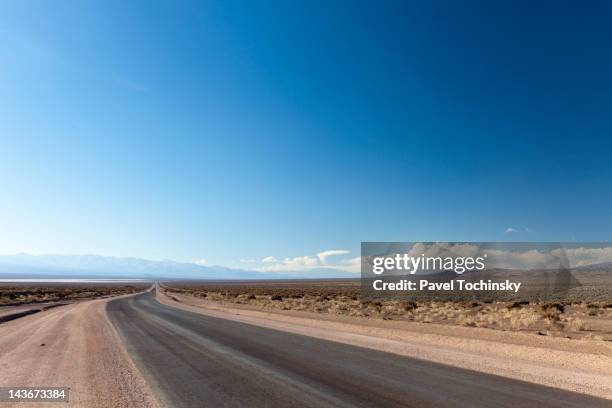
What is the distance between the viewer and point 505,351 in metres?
14.4

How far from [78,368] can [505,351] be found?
42.4 ft

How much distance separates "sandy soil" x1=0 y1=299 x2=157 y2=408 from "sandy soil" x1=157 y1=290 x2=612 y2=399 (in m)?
8.31

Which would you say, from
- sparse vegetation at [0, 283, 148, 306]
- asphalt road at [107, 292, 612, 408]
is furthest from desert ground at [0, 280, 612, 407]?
sparse vegetation at [0, 283, 148, 306]

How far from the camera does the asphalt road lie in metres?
8.13

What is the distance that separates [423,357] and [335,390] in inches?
214

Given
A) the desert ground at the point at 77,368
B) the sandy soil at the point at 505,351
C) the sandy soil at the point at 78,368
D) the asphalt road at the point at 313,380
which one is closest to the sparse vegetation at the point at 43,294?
the desert ground at the point at 77,368

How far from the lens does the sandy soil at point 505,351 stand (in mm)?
10336

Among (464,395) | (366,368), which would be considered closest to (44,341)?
(366,368)

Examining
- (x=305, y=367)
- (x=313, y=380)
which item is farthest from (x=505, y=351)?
(x=313, y=380)

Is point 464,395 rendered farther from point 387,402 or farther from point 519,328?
point 519,328

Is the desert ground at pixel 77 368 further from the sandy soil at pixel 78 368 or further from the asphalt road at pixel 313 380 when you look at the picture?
the asphalt road at pixel 313 380

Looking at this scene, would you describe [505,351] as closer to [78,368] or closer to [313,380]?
[313,380]

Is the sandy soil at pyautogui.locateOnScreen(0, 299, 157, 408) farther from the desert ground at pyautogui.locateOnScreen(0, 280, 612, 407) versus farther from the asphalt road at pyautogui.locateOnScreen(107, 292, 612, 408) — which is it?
the asphalt road at pyautogui.locateOnScreen(107, 292, 612, 408)

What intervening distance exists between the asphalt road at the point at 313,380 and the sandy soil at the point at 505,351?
88cm
